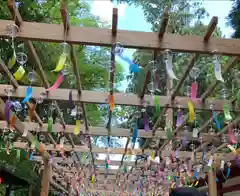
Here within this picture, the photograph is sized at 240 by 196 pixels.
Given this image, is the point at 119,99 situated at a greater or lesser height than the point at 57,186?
greater

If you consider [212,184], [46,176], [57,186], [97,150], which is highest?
[97,150]

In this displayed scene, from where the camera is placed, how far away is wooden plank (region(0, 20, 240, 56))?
2.25m

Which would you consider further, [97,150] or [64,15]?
[97,150]

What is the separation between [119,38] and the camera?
2270 mm

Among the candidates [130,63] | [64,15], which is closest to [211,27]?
[130,63]

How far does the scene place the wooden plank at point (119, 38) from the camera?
7.37 feet

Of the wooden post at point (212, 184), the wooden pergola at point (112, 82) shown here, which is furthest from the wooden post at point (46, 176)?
the wooden post at point (212, 184)

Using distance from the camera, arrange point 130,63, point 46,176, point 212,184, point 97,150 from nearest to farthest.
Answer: point 130,63 < point 212,184 < point 97,150 < point 46,176

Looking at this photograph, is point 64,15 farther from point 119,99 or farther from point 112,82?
point 119,99

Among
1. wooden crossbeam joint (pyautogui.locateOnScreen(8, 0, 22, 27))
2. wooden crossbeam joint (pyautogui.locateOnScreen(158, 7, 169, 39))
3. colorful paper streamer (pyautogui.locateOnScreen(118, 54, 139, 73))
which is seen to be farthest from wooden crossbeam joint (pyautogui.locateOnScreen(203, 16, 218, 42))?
wooden crossbeam joint (pyautogui.locateOnScreen(8, 0, 22, 27))

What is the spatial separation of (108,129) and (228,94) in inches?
64.0

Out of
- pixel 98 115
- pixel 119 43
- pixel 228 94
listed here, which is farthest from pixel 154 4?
pixel 119 43

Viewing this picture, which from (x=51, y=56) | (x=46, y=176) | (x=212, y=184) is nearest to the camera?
(x=51, y=56)

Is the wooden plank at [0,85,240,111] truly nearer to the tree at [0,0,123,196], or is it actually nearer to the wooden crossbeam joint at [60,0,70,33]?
the tree at [0,0,123,196]
